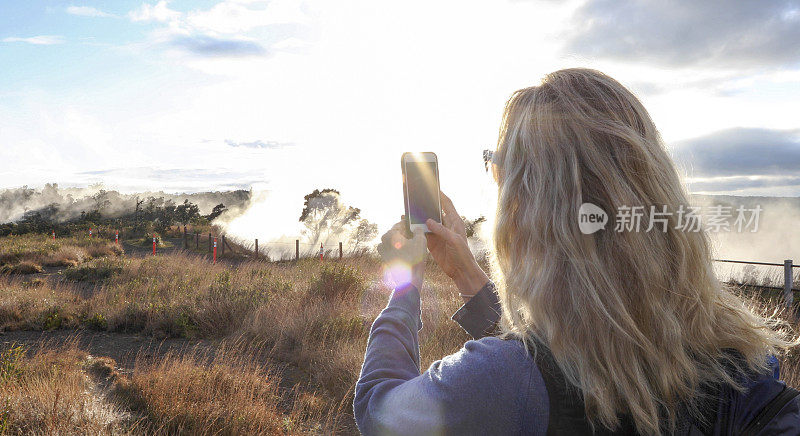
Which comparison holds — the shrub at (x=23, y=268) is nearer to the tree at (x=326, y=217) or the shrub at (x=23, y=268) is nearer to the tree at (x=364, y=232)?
the tree at (x=326, y=217)

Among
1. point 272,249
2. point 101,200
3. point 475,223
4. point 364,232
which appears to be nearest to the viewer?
point 475,223

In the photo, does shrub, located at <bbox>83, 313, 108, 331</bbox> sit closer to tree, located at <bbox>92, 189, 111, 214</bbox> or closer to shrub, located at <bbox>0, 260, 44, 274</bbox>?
shrub, located at <bbox>0, 260, 44, 274</bbox>

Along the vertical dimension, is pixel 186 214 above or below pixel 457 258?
below

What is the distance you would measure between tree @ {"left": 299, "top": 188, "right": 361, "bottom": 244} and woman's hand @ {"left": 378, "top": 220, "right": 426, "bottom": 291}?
21.9 m

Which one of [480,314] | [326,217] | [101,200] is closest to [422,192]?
[480,314]

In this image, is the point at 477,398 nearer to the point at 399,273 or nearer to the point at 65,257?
the point at 399,273

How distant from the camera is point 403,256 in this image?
4.59 ft

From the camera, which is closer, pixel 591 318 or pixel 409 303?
pixel 591 318

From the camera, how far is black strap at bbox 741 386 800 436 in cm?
91

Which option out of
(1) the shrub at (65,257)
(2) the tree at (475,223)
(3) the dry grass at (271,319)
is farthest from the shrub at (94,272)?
(2) the tree at (475,223)

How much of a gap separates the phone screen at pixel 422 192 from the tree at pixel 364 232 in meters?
20.0

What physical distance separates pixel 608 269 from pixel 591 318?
100 mm

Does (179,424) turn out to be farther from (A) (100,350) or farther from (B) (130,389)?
(A) (100,350)

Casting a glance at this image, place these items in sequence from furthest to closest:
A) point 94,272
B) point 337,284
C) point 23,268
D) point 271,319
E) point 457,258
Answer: point 23,268 → point 94,272 → point 337,284 → point 271,319 → point 457,258
